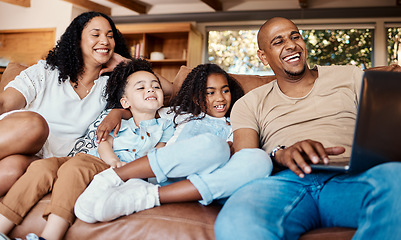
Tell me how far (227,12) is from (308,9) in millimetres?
1179

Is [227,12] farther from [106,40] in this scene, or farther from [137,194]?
[137,194]

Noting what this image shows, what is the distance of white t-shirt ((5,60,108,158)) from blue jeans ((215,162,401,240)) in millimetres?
1007

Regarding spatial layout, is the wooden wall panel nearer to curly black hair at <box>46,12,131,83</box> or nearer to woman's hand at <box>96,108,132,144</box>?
curly black hair at <box>46,12,131,83</box>

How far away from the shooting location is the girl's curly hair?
193 centimetres

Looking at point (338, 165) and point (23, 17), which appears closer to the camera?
point (338, 165)

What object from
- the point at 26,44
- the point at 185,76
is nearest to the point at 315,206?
the point at 185,76

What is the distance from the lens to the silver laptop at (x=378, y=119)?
85cm

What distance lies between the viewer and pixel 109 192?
1.12 metres

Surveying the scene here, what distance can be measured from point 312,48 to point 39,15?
4.47 meters

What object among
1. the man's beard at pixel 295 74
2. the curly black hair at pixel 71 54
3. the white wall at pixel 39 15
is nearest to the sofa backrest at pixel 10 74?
the curly black hair at pixel 71 54

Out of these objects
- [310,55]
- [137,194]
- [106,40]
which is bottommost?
[137,194]

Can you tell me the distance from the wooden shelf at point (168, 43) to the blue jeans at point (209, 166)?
4.36 m

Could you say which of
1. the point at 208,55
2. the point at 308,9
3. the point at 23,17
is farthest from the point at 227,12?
the point at 23,17

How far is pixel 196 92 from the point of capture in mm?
1921
